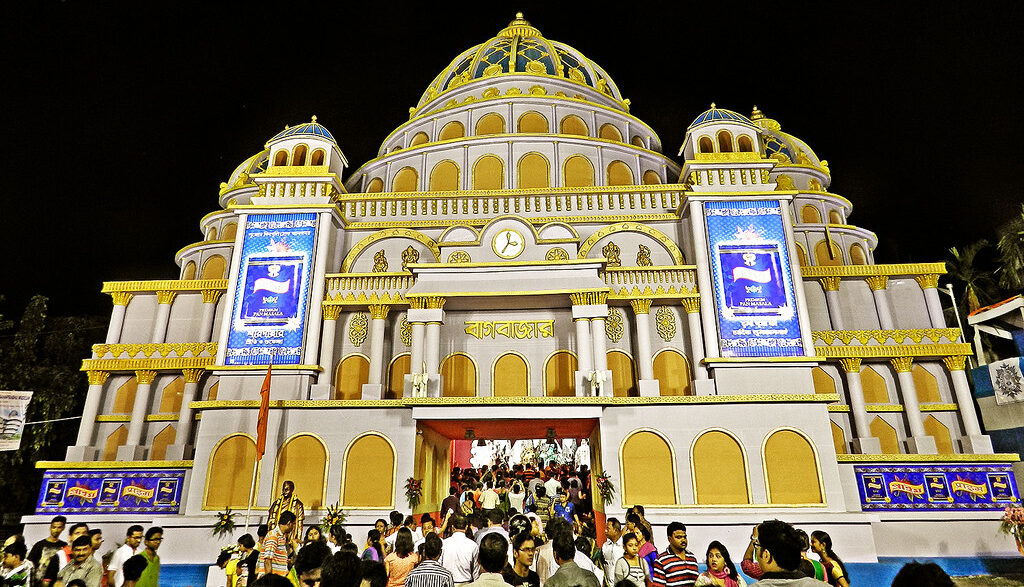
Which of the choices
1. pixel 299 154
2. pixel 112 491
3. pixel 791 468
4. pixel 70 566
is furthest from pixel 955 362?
pixel 112 491

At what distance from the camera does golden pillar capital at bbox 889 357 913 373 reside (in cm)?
2020

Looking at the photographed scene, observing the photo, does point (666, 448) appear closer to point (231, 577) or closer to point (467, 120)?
point (231, 577)

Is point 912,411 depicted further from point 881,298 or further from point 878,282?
point 878,282

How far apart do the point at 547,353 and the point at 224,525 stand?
33.2 feet

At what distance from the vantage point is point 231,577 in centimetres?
818

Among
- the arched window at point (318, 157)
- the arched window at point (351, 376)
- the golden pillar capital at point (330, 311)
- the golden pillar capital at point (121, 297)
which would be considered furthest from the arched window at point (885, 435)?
the golden pillar capital at point (121, 297)

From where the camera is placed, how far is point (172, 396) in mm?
22250

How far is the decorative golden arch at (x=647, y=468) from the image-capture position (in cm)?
1438

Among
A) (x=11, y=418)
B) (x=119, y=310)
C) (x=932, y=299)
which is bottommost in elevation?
(x=11, y=418)

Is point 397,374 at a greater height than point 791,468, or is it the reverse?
point 397,374

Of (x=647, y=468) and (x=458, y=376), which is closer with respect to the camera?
(x=647, y=468)

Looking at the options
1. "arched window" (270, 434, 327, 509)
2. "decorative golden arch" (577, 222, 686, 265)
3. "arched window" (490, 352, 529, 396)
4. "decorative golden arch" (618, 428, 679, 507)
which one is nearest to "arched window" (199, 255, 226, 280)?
"arched window" (270, 434, 327, 509)

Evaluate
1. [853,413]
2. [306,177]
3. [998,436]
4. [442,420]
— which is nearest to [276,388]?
Answer: [442,420]

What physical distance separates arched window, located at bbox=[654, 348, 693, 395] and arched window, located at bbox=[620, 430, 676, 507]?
13.0 ft
